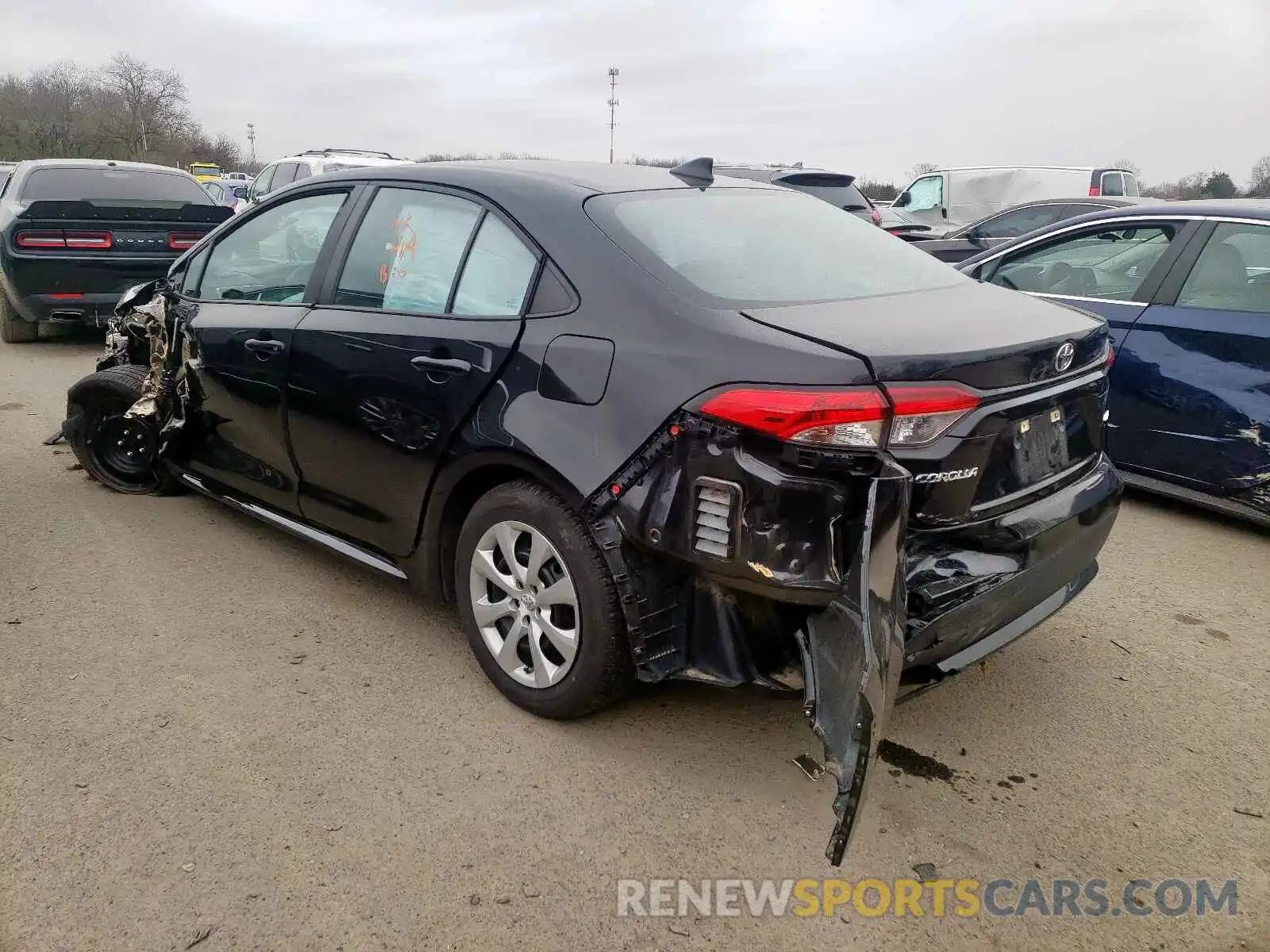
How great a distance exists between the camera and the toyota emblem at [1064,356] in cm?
259

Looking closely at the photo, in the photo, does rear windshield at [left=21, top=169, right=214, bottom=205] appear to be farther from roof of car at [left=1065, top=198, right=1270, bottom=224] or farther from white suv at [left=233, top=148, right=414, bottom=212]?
roof of car at [left=1065, top=198, right=1270, bottom=224]

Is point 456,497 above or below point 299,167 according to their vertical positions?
below

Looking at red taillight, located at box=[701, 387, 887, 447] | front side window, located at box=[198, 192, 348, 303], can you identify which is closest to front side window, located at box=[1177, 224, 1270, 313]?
red taillight, located at box=[701, 387, 887, 447]

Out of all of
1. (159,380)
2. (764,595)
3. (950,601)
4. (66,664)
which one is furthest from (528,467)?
(159,380)

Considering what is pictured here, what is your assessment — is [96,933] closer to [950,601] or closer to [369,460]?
[369,460]

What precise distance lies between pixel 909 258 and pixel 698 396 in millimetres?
1396

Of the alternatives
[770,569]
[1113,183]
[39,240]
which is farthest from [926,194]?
[770,569]

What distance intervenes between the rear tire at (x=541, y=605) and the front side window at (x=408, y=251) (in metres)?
0.77

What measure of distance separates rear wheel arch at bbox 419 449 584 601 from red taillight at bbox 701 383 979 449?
0.57 meters

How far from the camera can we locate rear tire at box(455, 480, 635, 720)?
2.60 metres

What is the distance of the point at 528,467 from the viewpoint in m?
2.68

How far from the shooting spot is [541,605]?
276 cm

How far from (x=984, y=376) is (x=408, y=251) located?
76.5 inches

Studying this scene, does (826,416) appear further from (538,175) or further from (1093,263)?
(1093,263)
